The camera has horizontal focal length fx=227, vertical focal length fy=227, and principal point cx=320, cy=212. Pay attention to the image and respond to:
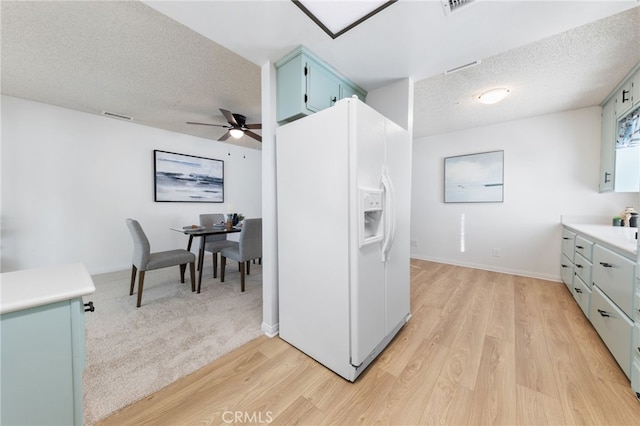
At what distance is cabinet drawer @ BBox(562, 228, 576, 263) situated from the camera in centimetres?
258

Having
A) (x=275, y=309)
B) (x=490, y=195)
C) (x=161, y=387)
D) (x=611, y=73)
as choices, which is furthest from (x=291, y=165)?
(x=490, y=195)

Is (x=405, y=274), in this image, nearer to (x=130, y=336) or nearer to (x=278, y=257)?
(x=278, y=257)

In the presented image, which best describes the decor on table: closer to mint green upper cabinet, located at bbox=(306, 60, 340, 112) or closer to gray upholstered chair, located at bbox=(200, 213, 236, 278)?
mint green upper cabinet, located at bbox=(306, 60, 340, 112)

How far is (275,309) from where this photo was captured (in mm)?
1953

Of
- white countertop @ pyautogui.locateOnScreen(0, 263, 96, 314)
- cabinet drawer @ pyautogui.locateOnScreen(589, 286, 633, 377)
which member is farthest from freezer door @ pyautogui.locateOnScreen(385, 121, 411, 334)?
white countertop @ pyautogui.locateOnScreen(0, 263, 96, 314)

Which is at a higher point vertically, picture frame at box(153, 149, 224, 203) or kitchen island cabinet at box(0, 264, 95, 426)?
picture frame at box(153, 149, 224, 203)

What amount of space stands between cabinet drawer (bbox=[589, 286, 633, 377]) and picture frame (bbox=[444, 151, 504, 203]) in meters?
2.02

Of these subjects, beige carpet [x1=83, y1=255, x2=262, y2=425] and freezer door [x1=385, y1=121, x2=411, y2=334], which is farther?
freezer door [x1=385, y1=121, x2=411, y2=334]

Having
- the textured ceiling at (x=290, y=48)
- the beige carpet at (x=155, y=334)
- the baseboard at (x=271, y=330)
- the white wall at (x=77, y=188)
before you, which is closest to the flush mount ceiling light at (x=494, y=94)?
the textured ceiling at (x=290, y=48)

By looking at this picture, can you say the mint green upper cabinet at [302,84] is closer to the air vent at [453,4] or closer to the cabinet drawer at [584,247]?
the air vent at [453,4]

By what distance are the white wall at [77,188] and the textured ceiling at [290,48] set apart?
44cm

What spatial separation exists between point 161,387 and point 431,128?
4586 millimetres

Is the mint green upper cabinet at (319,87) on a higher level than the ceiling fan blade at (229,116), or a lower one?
lower

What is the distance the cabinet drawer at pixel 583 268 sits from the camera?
2078mm
